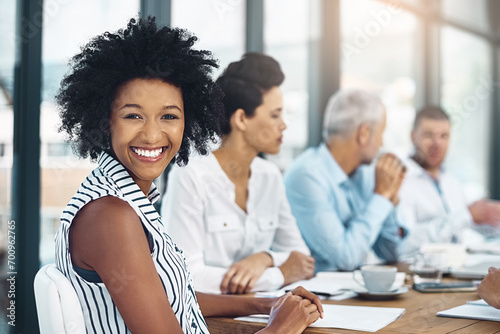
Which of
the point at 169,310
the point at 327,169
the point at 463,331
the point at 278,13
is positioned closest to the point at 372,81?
the point at 278,13

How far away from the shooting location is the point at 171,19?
113 inches

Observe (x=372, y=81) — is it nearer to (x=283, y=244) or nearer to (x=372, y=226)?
(x=372, y=226)

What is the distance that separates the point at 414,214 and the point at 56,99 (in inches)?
104

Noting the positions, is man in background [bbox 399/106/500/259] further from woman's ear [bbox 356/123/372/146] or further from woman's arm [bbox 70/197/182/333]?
woman's arm [bbox 70/197/182/333]

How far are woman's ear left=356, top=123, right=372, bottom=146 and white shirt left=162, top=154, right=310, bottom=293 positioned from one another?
0.77 metres

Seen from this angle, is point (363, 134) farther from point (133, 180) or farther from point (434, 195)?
point (133, 180)

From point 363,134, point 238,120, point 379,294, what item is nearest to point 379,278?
point 379,294

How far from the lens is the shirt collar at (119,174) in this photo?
1.37 m

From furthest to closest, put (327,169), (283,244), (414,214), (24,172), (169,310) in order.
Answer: (414,214)
(327,169)
(283,244)
(24,172)
(169,310)

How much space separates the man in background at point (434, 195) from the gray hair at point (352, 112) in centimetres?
69

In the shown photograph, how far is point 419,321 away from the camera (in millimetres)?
1591

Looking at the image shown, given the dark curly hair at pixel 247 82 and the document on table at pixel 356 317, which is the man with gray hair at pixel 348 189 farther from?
the document on table at pixel 356 317

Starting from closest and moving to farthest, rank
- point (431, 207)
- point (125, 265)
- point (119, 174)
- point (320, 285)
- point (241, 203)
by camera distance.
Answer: point (125, 265)
point (119, 174)
point (320, 285)
point (241, 203)
point (431, 207)

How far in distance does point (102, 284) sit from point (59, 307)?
9cm
